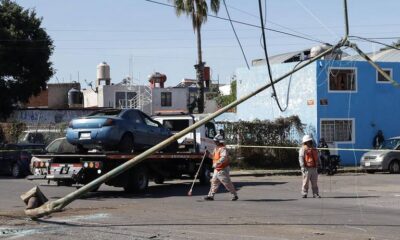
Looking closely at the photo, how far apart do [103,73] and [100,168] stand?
171ft

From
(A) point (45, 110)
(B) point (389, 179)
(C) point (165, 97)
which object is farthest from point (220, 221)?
(C) point (165, 97)

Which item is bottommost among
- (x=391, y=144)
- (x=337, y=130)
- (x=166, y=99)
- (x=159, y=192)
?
(x=159, y=192)

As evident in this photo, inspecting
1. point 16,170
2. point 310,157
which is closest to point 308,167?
point 310,157

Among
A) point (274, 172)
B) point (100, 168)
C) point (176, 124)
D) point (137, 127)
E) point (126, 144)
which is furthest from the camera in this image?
point (274, 172)

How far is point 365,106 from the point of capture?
3531 centimetres

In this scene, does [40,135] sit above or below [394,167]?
above

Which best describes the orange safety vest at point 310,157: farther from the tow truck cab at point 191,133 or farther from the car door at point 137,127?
the tow truck cab at point 191,133

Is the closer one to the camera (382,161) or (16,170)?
(16,170)

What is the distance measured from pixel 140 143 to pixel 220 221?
23.8ft

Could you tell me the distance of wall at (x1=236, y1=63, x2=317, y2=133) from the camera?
115 ft

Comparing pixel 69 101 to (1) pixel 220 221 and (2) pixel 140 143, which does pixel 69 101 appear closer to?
(2) pixel 140 143

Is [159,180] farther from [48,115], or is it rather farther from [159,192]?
[48,115]

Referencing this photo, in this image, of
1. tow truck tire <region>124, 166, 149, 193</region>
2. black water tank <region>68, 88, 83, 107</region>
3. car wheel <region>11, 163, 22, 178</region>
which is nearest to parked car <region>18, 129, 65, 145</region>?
car wheel <region>11, 163, 22, 178</region>

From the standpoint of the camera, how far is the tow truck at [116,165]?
17594 millimetres
